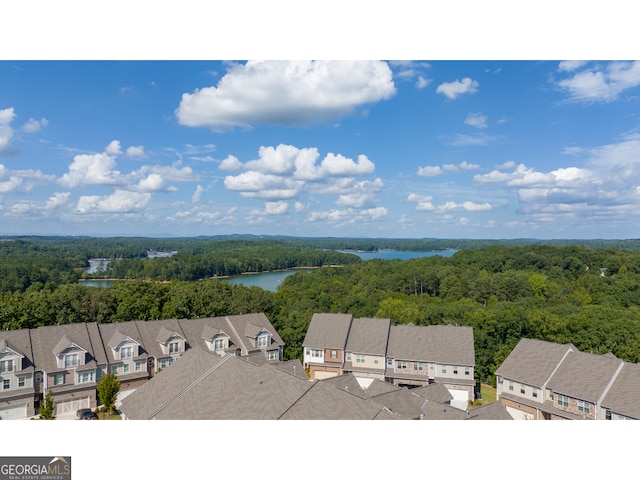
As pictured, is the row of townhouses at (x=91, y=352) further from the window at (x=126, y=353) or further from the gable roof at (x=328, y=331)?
the gable roof at (x=328, y=331)

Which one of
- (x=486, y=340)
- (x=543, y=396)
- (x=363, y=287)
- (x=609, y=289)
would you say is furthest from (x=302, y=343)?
(x=609, y=289)

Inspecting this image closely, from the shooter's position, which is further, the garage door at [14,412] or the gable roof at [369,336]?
the gable roof at [369,336]

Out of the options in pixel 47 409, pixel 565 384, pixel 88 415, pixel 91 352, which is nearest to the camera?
pixel 47 409

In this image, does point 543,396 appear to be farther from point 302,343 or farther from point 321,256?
point 321,256

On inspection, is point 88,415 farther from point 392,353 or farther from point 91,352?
point 392,353

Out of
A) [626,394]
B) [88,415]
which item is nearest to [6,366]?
[88,415]

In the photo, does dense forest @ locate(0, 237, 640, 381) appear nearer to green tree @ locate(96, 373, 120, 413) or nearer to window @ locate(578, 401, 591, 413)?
window @ locate(578, 401, 591, 413)

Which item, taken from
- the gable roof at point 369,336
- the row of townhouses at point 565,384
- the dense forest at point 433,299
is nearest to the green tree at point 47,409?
the dense forest at point 433,299
